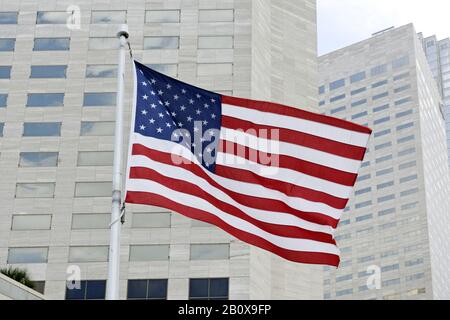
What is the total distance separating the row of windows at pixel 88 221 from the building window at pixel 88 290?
490 cm

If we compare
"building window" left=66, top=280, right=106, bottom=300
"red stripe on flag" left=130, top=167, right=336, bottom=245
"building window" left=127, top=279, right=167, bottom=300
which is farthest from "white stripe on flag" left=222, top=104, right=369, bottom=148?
"building window" left=66, top=280, right=106, bottom=300

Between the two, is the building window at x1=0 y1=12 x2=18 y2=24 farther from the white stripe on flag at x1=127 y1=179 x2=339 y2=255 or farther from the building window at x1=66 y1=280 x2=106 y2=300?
the white stripe on flag at x1=127 y1=179 x2=339 y2=255

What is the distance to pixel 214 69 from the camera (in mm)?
76625

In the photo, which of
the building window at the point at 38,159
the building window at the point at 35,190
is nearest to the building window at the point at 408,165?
the building window at the point at 38,159

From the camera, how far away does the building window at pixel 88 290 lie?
2670 inches

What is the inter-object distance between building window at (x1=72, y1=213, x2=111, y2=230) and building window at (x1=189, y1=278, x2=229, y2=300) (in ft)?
31.0

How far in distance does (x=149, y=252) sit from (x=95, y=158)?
10.3m

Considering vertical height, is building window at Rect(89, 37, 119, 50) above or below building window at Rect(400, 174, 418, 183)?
below

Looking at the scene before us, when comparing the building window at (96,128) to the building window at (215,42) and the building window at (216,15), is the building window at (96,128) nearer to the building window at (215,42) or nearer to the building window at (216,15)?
the building window at (215,42)

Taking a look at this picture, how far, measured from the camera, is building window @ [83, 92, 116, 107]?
75850 millimetres

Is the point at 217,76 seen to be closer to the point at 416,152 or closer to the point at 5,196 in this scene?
the point at 5,196

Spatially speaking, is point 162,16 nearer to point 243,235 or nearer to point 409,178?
point 243,235

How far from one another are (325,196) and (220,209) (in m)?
2.09
